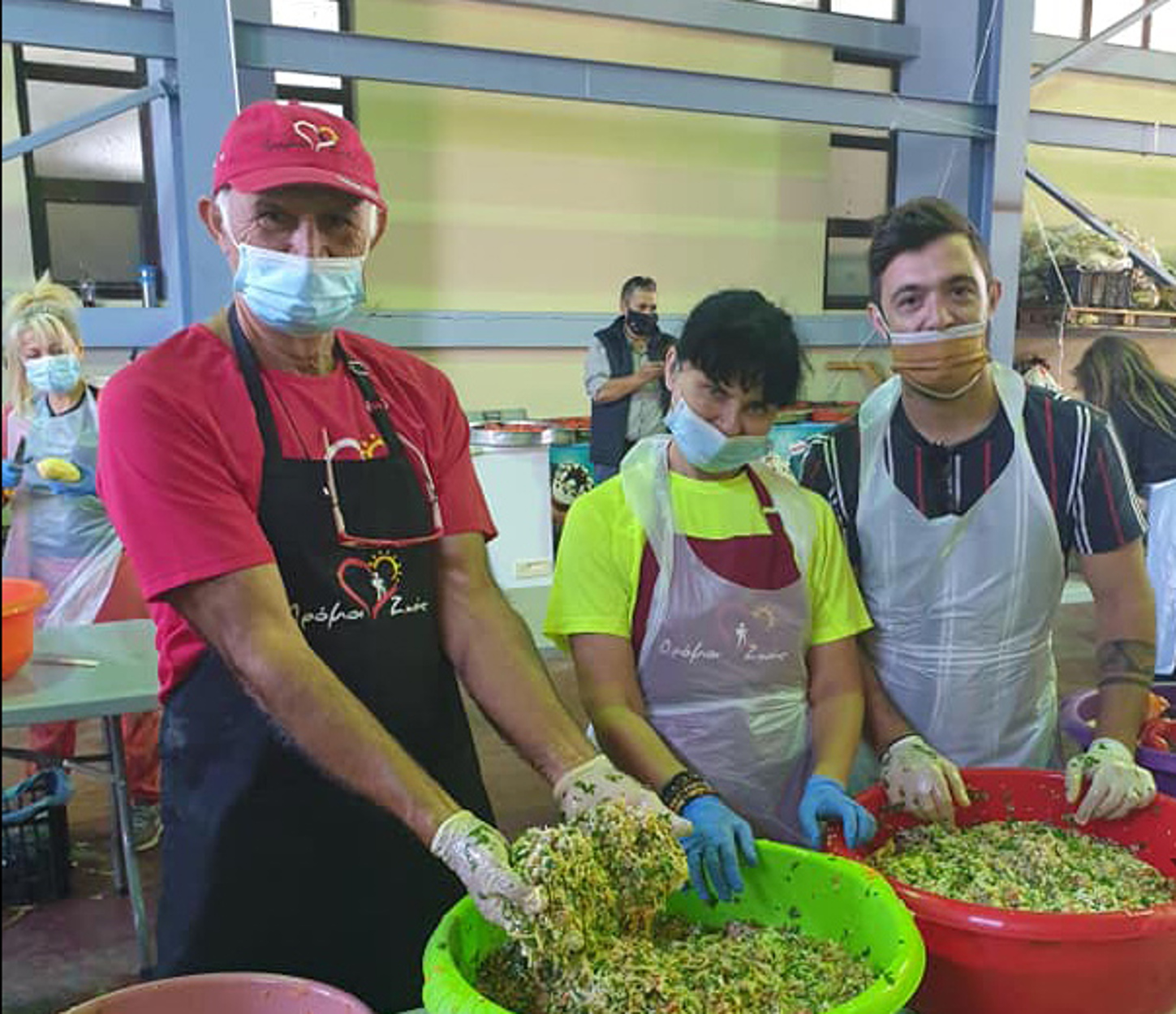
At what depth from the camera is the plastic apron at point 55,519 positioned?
0.51 meters

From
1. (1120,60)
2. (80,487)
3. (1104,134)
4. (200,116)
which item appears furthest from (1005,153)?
(80,487)

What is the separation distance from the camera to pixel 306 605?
1.21m

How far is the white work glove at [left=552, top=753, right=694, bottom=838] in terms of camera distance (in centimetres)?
107

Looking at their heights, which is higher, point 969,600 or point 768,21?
point 768,21

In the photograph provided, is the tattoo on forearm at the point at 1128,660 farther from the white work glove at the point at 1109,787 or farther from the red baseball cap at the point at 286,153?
the red baseball cap at the point at 286,153

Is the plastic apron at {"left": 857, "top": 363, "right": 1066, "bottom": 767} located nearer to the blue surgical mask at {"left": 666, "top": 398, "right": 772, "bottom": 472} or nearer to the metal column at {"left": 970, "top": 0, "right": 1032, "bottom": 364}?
the blue surgical mask at {"left": 666, "top": 398, "right": 772, "bottom": 472}

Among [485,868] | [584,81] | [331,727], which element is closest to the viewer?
[485,868]

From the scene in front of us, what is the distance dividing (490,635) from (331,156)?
620 mm

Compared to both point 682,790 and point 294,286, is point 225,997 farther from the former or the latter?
point 294,286

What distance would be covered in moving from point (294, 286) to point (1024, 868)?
1.14m

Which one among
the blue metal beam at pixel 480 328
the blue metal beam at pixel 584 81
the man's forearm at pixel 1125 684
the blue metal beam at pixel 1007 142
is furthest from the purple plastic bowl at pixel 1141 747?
the blue metal beam at pixel 1007 142

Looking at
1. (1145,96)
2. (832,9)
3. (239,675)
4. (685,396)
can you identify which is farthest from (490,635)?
(1145,96)

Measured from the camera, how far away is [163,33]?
3736mm

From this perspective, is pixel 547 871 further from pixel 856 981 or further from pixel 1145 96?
pixel 1145 96
